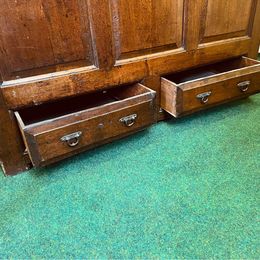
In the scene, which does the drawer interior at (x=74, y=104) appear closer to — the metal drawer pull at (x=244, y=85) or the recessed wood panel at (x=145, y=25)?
the recessed wood panel at (x=145, y=25)

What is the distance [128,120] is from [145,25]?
0.43 metres

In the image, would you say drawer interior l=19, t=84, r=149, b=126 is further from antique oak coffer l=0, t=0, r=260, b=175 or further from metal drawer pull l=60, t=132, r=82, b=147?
metal drawer pull l=60, t=132, r=82, b=147

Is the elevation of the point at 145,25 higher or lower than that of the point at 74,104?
higher

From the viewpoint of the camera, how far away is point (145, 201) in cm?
92

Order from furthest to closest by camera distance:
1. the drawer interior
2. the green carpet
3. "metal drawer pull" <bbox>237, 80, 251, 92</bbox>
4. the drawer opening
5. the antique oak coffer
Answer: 1. the drawer opening
2. "metal drawer pull" <bbox>237, 80, 251, 92</bbox>
3. the drawer interior
4. the antique oak coffer
5. the green carpet

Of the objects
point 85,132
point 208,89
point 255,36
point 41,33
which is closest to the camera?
point 41,33

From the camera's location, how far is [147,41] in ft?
3.71

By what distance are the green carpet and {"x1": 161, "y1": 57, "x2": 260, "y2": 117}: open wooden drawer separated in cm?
16

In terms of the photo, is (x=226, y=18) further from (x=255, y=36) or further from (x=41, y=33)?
(x=41, y=33)

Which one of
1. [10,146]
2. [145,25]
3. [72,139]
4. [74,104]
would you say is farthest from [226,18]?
[10,146]

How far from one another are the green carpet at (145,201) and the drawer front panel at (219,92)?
162 millimetres

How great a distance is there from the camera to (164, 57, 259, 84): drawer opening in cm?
147

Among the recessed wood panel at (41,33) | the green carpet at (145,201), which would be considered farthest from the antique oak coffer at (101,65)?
the green carpet at (145,201)

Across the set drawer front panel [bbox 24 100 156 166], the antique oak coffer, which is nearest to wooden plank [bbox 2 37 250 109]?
the antique oak coffer
